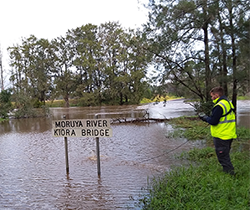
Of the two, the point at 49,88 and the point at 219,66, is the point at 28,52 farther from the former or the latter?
the point at 219,66

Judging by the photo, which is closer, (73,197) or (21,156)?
(73,197)

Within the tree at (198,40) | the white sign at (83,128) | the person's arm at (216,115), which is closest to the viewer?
the person's arm at (216,115)

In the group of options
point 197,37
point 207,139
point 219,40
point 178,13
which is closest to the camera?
point 178,13

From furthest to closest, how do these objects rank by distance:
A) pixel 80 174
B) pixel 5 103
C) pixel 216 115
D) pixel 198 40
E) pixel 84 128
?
pixel 5 103, pixel 198 40, pixel 80 174, pixel 84 128, pixel 216 115

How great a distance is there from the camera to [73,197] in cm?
488

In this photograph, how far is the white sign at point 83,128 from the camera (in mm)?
5570

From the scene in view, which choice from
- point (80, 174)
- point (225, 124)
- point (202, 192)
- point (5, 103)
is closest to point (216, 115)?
point (225, 124)

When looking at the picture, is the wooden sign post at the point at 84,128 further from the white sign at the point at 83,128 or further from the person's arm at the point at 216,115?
the person's arm at the point at 216,115

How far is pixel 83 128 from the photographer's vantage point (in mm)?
5758

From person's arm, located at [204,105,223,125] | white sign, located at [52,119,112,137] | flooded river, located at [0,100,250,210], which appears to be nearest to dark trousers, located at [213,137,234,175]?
person's arm, located at [204,105,223,125]

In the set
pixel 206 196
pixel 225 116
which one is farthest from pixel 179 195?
pixel 225 116

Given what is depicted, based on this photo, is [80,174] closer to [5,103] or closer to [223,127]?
[223,127]

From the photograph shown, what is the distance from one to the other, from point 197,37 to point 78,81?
1539 inches

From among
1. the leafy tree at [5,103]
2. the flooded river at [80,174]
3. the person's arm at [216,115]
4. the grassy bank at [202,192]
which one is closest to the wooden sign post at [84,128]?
the flooded river at [80,174]
